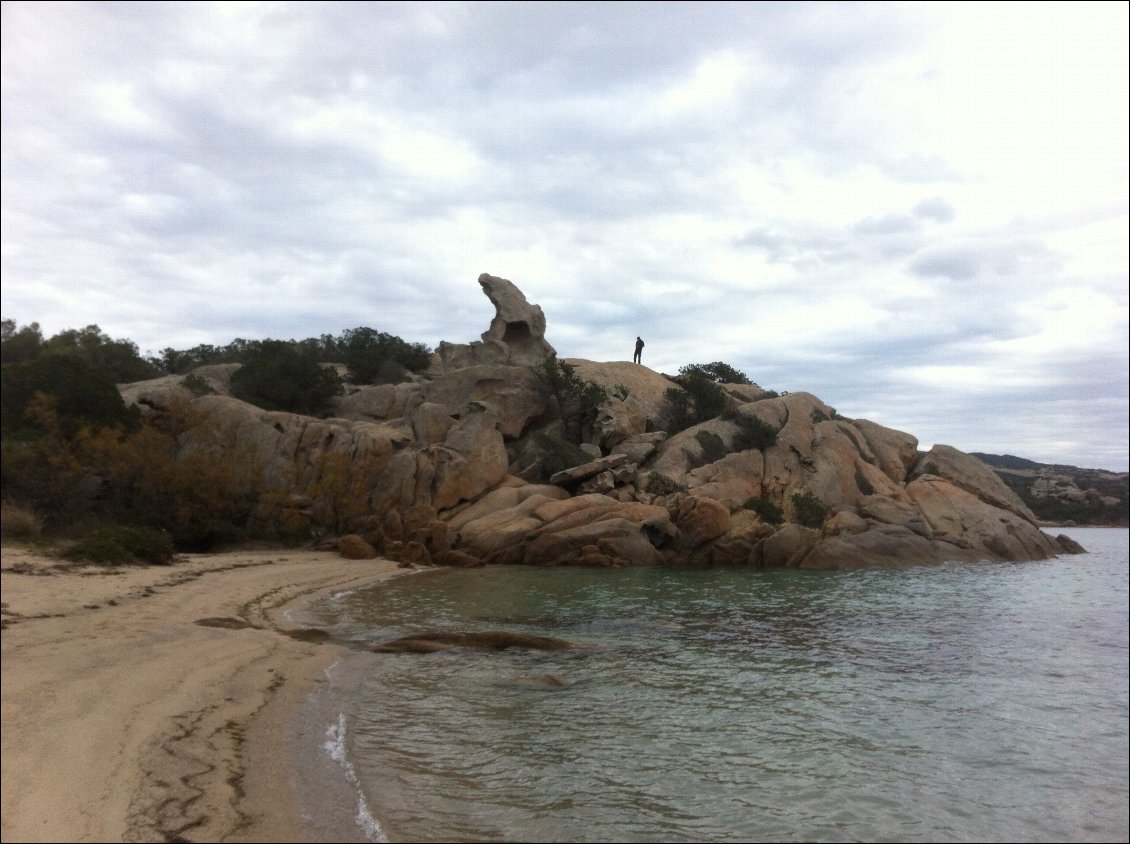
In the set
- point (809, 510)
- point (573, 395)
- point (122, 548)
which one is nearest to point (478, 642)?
point (122, 548)

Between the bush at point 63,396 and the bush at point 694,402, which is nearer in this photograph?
the bush at point 63,396

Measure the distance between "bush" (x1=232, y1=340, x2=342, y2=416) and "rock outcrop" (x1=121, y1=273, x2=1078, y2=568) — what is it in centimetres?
162

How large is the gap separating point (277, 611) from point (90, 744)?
38.4 feet

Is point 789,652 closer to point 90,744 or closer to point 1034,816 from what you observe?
point 1034,816

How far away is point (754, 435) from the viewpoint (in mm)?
42875

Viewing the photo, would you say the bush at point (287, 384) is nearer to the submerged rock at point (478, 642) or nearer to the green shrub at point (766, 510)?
the green shrub at point (766, 510)

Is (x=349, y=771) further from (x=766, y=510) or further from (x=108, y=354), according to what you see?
(x=108, y=354)

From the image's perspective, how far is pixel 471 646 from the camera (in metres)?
15.5

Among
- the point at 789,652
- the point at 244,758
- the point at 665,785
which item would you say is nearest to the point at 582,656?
the point at 789,652

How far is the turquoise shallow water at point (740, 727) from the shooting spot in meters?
7.68

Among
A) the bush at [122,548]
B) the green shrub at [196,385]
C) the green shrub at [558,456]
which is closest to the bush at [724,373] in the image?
the green shrub at [558,456]

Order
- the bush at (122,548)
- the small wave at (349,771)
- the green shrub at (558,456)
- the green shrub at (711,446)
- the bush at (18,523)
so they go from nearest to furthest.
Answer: the small wave at (349,771)
the bush at (18,523)
the bush at (122,548)
the green shrub at (558,456)
the green shrub at (711,446)

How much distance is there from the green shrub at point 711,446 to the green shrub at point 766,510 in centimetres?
426

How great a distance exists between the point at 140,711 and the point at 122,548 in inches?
517
